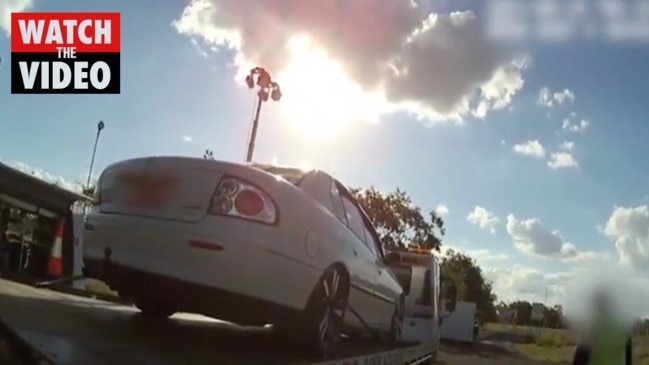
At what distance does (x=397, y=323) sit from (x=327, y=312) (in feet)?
11.5

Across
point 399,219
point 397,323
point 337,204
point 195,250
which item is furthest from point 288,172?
point 399,219

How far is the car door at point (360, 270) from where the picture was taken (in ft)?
19.7

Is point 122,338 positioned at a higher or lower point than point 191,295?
lower

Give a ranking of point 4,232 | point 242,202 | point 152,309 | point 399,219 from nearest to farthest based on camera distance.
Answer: point 242,202 → point 152,309 → point 4,232 → point 399,219

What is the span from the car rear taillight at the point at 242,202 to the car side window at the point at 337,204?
3.89 feet

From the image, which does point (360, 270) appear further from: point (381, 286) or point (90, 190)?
point (90, 190)

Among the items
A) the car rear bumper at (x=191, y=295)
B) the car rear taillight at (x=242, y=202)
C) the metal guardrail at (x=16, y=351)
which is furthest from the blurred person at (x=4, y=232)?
the metal guardrail at (x=16, y=351)

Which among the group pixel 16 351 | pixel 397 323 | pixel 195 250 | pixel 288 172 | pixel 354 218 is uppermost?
pixel 288 172

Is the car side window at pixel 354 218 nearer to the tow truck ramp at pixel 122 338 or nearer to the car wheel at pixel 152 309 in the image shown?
the tow truck ramp at pixel 122 338

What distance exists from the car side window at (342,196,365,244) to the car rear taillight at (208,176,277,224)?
61.6 inches

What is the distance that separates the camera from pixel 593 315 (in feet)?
7.62

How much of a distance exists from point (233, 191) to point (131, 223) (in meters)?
0.60

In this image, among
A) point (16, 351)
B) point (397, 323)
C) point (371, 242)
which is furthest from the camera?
point (397, 323)

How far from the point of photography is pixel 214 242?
4.28m
